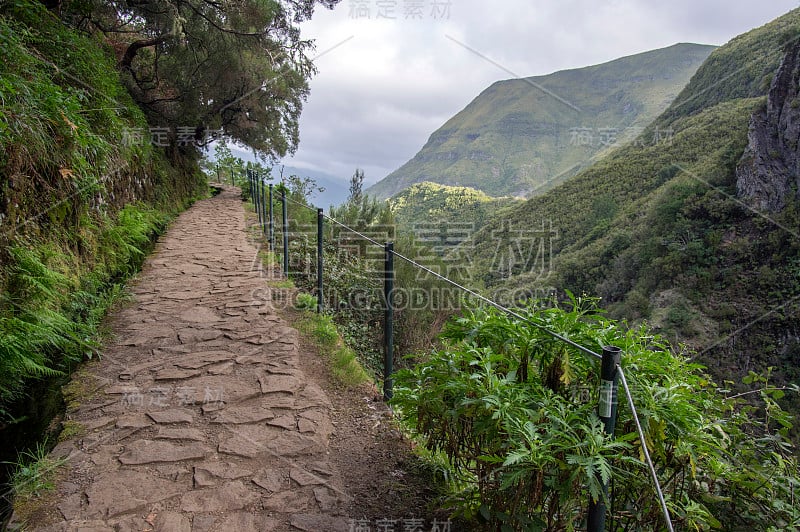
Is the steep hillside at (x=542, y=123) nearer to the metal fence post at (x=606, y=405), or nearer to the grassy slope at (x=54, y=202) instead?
the grassy slope at (x=54, y=202)

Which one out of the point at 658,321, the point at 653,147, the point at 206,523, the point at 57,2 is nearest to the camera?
the point at 206,523

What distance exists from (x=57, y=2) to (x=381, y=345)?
6.64 meters

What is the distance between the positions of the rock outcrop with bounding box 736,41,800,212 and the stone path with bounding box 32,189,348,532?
47.8m

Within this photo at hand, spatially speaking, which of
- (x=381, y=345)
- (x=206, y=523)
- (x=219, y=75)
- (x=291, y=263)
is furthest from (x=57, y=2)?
(x=206, y=523)

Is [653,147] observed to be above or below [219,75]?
above

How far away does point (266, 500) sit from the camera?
1.87 m

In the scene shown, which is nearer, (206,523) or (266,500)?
(206,523)

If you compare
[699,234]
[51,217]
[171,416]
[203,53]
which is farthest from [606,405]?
[699,234]

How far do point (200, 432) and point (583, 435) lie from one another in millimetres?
1996

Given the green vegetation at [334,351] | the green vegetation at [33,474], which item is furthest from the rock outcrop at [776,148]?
the green vegetation at [33,474]

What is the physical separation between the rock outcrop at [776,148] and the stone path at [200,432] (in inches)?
1881

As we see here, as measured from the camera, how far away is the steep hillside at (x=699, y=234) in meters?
33.2

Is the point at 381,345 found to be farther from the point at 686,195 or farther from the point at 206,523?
the point at 686,195

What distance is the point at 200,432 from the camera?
2309mm
